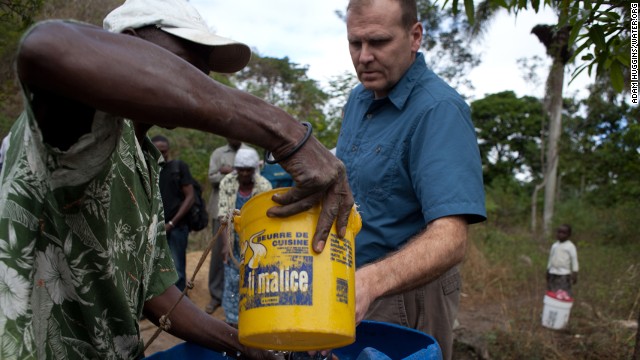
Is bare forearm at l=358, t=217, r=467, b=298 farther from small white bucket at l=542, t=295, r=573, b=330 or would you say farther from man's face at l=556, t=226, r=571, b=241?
man's face at l=556, t=226, r=571, b=241

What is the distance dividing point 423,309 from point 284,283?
47.9 inches

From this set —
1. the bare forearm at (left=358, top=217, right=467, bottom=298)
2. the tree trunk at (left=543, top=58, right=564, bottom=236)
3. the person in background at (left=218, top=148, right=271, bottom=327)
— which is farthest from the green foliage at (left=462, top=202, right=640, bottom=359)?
the bare forearm at (left=358, top=217, right=467, bottom=298)

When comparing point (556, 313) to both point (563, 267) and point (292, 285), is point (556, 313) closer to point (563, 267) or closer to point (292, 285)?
point (563, 267)

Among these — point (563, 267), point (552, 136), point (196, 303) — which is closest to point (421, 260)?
point (196, 303)

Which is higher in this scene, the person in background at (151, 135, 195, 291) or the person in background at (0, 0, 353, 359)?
the person in background at (0, 0, 353, 359)

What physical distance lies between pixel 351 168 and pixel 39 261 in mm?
1356

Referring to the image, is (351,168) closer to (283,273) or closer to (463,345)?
(283,273)

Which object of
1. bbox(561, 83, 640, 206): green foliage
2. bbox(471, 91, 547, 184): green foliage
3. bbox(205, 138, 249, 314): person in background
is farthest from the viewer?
bbox(471, 91, 547, 184): green foliage

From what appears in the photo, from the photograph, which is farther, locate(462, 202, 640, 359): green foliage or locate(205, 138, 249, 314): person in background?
locate(205, 138, 249, 314): person in background

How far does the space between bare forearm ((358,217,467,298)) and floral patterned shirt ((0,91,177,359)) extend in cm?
59

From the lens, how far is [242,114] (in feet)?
3.65

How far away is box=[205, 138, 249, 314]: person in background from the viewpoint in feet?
22.0

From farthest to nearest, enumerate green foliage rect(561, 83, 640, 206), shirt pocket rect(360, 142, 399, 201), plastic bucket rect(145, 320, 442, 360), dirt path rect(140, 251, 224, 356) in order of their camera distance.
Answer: green foliage rect(561, 83, 640, 206)
dirt path rect(140, 251, 224, 356)
shirt pocket rect(360, 142, 399, 201)
plastic bucket rect(145, 320, 442, 360)

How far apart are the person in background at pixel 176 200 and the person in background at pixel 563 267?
4.74 metres
